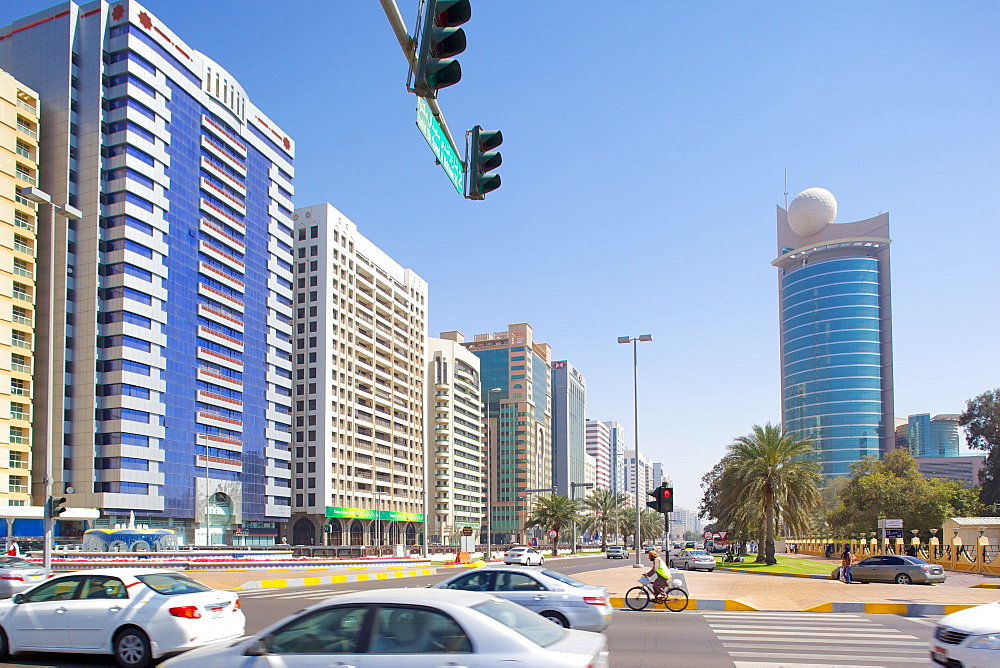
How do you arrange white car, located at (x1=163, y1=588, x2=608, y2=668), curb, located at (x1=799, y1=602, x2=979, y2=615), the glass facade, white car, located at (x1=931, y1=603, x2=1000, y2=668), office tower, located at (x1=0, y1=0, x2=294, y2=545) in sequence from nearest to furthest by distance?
white car, located at (x1=163, y1=588, x2=608, y2=668)
white car, located at (x1=931, y1=603, x2=1000, y2=668)
curb, located at (x1=799, y1=602, x2=979, y2=615)
office tower, located at (x1=0, y1=0, x2=294, y2=545)
the glass facade

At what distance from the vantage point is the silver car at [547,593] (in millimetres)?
15156

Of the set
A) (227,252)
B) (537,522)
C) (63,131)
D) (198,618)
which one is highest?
(63,131)

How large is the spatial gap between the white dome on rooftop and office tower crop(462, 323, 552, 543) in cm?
6285

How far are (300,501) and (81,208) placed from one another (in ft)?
146

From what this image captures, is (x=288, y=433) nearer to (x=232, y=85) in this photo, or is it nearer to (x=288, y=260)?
(x=288, y=260)

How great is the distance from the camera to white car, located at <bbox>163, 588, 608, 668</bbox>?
730cm

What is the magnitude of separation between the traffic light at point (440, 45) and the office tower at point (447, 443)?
132503 millimetres

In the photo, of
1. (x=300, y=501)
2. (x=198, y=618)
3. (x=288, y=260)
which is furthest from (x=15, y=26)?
(x=198, y=618)

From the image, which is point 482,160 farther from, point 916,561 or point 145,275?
point 145,275

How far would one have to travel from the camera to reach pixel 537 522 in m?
104

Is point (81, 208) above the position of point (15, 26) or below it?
below

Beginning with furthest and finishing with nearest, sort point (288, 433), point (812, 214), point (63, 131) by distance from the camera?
1. point (812, 214)
2. point (288, 433)
3. point (63, 131)

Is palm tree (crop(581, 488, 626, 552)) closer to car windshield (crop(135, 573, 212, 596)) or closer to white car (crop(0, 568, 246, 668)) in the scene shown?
car windshield (crop(135, 573, 212, 596))

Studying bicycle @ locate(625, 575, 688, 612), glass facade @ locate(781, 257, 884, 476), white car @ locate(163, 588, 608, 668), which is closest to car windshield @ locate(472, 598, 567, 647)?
white car @ locate(163, 588, 608, 668)
